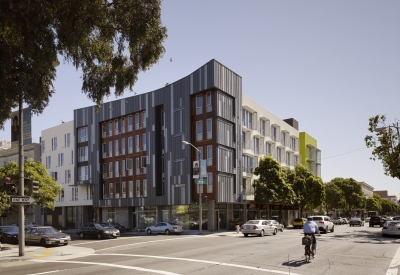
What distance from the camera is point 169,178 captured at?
5244 centimetres

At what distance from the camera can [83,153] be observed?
219ft

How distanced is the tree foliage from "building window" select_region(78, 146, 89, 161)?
2740 cm

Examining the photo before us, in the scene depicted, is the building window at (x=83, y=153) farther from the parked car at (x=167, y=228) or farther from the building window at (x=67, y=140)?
the parked car at (x=167, y=228)

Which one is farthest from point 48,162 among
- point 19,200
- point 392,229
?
point 392,229

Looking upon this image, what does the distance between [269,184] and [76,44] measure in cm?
3961

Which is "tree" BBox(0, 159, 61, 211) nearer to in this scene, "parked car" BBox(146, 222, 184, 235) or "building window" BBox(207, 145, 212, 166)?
"parked car" BBox(146, 222, 184, 235)

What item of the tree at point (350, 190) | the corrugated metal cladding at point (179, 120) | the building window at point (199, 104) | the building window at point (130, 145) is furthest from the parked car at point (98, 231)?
the tree at point (350, 190)

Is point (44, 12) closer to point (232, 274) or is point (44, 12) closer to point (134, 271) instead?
point (134, 271)

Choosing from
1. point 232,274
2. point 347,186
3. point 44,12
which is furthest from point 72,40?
point 347,186

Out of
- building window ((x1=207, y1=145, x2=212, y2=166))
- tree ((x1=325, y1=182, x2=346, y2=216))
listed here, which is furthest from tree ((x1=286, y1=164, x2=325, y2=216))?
tree ((x1=325, y1=182, x2=346, y2=216))

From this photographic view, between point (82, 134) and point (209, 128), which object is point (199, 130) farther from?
point (82, 134)

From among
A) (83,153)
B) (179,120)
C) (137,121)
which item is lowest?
(83,153)

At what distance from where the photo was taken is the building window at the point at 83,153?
6612cm

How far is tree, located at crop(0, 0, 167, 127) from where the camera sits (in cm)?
1664
